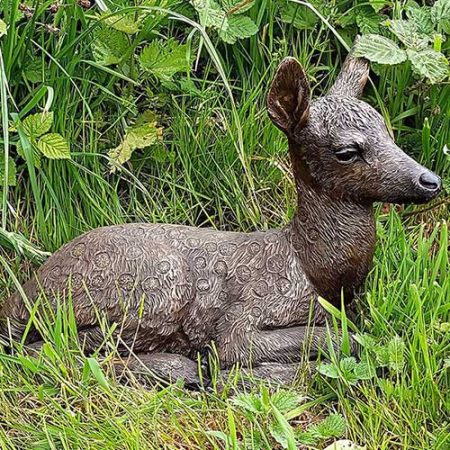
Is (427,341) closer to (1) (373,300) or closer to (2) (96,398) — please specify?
(1) (373,300)

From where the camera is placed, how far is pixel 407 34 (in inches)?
112

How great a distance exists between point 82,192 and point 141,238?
1.64ft

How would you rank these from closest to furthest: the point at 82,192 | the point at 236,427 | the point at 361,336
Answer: the point at 236,427
the point at 361,336
the point at 82,192

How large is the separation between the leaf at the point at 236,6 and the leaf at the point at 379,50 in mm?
406

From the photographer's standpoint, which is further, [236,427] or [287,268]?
[287,268]

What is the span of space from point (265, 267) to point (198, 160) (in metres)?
0.68

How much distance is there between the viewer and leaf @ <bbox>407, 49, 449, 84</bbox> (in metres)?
2.78

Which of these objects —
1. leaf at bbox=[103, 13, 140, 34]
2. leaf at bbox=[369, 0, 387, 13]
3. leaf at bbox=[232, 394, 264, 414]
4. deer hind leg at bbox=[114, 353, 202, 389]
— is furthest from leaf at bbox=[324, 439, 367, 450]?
leaf at bbox=[369, 0, 387, 13]

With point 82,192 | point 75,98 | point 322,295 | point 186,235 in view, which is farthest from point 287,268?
point 75,98

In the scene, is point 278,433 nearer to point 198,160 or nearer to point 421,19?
point 198,160

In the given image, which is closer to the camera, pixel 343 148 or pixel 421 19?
pixel 343 148

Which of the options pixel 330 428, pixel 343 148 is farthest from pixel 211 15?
pixel 330 428

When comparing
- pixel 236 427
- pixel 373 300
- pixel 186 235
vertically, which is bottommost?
pixel 236 427

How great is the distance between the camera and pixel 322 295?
235 centimetres
